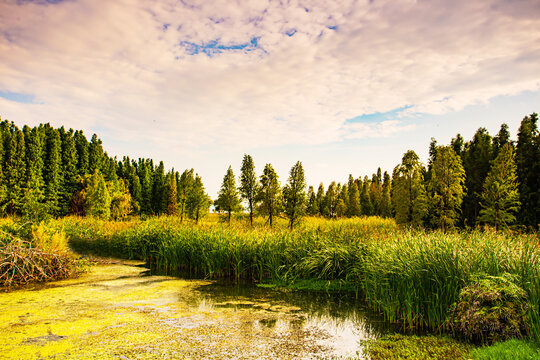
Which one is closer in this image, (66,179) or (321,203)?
(66,179)

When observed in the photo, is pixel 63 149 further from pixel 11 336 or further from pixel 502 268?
pixel 502 268

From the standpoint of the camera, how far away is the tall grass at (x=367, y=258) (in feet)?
18.9

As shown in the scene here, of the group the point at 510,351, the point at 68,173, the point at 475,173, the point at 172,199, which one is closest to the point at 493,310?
the point at 510,351

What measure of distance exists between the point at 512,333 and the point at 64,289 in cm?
1009

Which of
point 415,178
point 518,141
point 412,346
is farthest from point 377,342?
point 518,141

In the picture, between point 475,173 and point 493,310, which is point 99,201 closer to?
point 493,310

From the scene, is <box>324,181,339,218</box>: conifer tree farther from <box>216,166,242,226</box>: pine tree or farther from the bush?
the bush

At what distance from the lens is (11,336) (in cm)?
544

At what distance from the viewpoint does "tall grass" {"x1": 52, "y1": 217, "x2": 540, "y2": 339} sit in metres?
5.77

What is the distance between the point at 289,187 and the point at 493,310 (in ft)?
47.1

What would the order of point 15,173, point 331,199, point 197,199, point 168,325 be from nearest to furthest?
point 168,325 < point 197,199 < point 15,173 < point 331,199

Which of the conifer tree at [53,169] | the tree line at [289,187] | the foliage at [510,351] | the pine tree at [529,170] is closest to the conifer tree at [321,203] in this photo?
the tree line at [289,187]

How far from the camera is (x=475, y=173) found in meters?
26.5

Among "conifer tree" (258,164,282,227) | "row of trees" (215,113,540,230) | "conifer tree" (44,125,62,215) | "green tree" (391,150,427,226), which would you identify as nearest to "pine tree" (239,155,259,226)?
"row of trees" (215,113,540,230)
